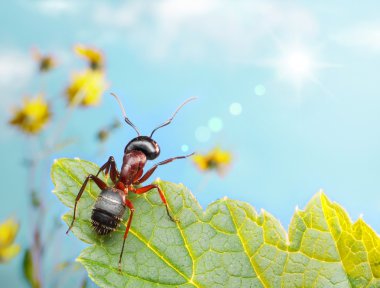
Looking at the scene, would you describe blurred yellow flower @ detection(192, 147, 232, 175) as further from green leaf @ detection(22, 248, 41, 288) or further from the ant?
the ant

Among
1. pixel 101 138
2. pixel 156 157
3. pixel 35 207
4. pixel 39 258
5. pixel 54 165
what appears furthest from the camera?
pixel 101 138

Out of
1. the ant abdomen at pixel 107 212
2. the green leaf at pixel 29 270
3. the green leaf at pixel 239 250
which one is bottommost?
the green leaf at pixel 239 250

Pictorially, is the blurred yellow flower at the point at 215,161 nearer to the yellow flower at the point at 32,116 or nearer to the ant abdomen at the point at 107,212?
the yellow flower at the point at 32,116

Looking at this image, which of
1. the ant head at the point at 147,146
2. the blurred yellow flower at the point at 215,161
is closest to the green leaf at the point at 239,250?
the ant head at the point at 147,146

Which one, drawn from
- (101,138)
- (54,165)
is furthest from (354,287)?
(101,138)

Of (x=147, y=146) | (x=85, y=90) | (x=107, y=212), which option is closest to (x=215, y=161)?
(x=85, y=90)

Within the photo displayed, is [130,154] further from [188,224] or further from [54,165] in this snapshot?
[188,224]

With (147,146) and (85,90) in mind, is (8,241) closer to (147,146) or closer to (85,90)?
(85,90)
